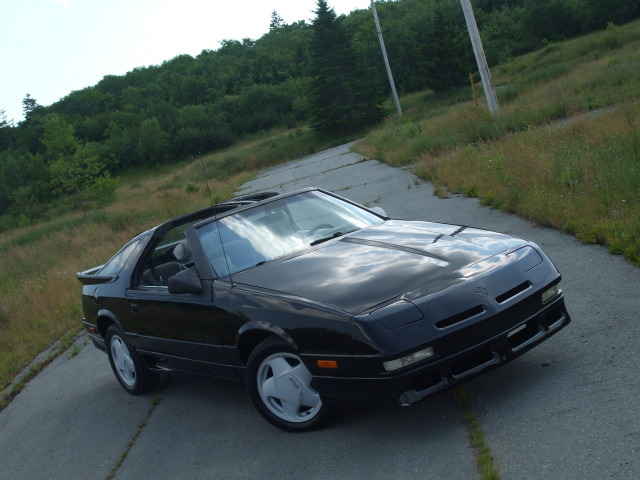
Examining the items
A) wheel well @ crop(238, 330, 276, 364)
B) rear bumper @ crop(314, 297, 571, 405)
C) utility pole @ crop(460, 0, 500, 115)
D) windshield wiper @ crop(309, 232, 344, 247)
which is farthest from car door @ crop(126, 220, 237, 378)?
utility pole @ crop(460, 0, 500, 115)

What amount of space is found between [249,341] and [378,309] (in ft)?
3.69

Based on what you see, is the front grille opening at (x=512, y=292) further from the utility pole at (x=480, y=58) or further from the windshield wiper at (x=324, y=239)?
the utility pole at (x=480, y=58)

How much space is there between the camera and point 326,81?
65.1m

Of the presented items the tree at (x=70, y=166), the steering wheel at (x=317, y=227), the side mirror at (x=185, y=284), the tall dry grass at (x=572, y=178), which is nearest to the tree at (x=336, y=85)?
the tree at (x=70, y=166)

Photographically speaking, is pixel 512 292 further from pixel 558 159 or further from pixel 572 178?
pixel 558 159

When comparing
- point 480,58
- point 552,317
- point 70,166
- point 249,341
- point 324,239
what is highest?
point 70,166

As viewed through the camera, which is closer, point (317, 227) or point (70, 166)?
point (317, 227)

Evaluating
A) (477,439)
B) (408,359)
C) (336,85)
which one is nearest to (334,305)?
(408,359)

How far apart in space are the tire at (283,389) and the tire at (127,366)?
6.82ft

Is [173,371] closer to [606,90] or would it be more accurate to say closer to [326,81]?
[606,90]

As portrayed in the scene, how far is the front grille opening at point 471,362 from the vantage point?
411 centimetres

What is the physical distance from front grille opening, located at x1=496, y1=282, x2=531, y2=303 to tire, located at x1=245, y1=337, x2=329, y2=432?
3.98 ft

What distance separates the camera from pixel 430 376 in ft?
13.3

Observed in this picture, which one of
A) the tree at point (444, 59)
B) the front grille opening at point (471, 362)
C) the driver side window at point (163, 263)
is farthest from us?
the tree at point (444, 59)
